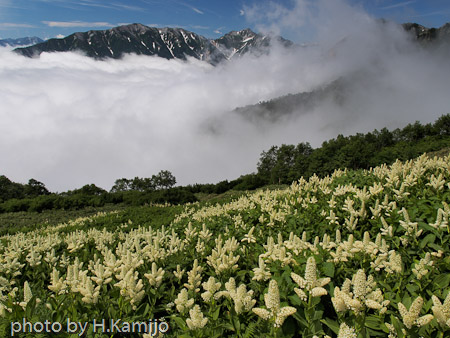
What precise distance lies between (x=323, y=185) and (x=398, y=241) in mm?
4322

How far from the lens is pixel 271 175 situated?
70562 mm

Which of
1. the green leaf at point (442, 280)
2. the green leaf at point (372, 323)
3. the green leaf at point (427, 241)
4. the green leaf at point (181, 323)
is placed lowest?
the green leaf at point (181, 323)

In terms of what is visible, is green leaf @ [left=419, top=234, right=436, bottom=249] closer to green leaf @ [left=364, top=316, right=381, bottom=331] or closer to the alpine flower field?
the alpine flower field

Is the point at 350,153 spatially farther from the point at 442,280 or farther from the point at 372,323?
the point at 372,323

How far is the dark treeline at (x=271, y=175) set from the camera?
32.2 m

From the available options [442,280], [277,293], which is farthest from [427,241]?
[277,293]

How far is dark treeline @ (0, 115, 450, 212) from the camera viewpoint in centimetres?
3219

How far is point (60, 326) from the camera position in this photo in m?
2.55

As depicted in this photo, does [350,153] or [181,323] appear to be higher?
[350,153]

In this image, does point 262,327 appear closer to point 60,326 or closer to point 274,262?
point 274,262

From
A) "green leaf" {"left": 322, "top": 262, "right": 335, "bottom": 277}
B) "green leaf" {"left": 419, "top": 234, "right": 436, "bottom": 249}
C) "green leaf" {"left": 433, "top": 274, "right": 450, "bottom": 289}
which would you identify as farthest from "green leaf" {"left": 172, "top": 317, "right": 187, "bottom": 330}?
"green leaf" {"left": 419, "top": 234, "right": 436, "bottom": 249}

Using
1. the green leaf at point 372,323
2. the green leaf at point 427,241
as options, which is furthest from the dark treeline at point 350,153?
the green leaf at point 372,323

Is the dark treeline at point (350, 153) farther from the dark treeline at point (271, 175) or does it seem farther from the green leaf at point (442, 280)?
the green leaf at point (442, 280)

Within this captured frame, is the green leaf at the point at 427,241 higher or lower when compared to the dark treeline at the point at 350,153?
lower
